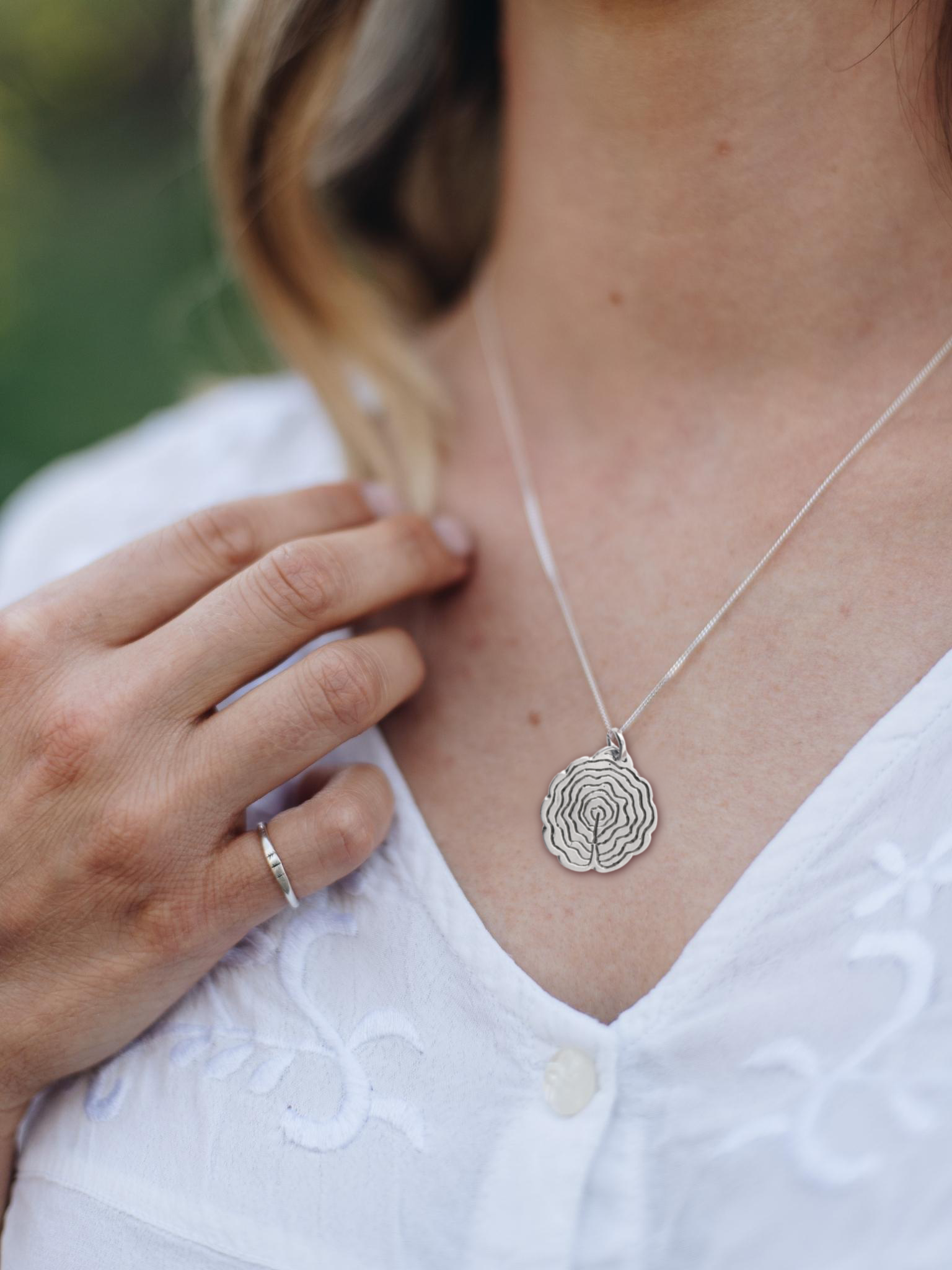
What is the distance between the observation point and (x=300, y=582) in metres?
1.24

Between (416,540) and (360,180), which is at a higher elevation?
(360,180)

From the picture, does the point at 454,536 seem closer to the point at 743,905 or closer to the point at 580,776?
the point at 580,776

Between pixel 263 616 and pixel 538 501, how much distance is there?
486 millimetres

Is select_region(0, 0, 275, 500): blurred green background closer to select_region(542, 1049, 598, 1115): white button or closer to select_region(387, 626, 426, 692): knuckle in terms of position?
select_region(387, 626, 426, 692): knuckle

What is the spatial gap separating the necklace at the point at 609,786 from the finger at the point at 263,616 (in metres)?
0.28

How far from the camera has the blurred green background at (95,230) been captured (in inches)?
186

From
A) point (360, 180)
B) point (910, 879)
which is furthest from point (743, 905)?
point (360, 180)

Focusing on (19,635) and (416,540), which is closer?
(19,635)

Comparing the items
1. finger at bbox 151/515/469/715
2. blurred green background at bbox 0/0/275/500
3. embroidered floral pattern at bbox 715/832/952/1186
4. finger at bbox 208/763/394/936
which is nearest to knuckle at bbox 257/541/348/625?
finger at bbox 151/515/469/715

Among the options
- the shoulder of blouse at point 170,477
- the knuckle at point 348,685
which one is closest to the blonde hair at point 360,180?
the shoulder of blouse at point 170,477

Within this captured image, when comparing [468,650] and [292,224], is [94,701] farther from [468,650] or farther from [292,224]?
[292,224]

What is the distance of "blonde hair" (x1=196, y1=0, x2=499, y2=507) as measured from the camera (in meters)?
1.73

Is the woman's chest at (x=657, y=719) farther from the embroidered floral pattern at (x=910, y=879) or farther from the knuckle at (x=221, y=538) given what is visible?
the knuckle at (x=221, y=538)

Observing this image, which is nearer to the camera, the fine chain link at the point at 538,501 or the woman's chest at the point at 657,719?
the woman's chest at the point at 657,719
